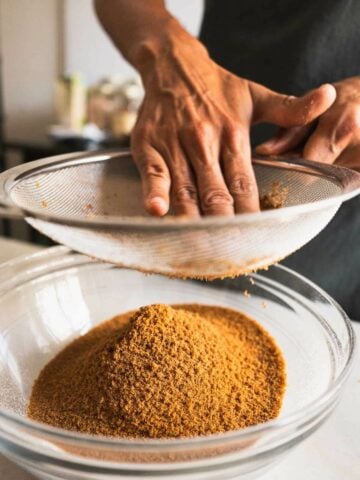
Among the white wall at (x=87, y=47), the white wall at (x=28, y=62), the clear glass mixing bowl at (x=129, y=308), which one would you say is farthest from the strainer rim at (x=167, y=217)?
the white wall at (x=28, y=62)

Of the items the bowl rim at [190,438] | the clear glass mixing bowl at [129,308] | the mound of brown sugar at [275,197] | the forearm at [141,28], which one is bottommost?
the clear glass mixing bowl at [129,308]

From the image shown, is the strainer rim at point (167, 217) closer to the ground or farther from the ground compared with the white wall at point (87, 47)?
farther from the ground

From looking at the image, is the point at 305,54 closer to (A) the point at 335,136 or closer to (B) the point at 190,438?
(A) the point at 335,136

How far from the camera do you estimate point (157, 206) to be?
0.63 metres

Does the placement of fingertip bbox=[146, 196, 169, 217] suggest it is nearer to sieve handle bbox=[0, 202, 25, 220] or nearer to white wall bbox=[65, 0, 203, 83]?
sieve handle bbox=[0, 202, 25, 220]

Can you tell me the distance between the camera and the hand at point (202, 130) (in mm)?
678

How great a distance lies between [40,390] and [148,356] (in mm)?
148

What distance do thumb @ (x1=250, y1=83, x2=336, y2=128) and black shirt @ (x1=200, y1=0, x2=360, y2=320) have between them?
33cm

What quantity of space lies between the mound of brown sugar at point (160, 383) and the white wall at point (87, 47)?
2702 mm

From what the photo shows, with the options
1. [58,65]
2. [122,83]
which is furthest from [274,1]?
[58,65]

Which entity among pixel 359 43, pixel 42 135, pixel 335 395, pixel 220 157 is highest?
pixel 359 43

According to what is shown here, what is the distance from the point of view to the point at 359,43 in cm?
102

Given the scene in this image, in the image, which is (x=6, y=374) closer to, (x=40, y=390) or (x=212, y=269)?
(x=40, y=390)

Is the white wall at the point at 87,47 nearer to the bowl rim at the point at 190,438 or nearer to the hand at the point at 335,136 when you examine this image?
the hand at the point at 335,136
